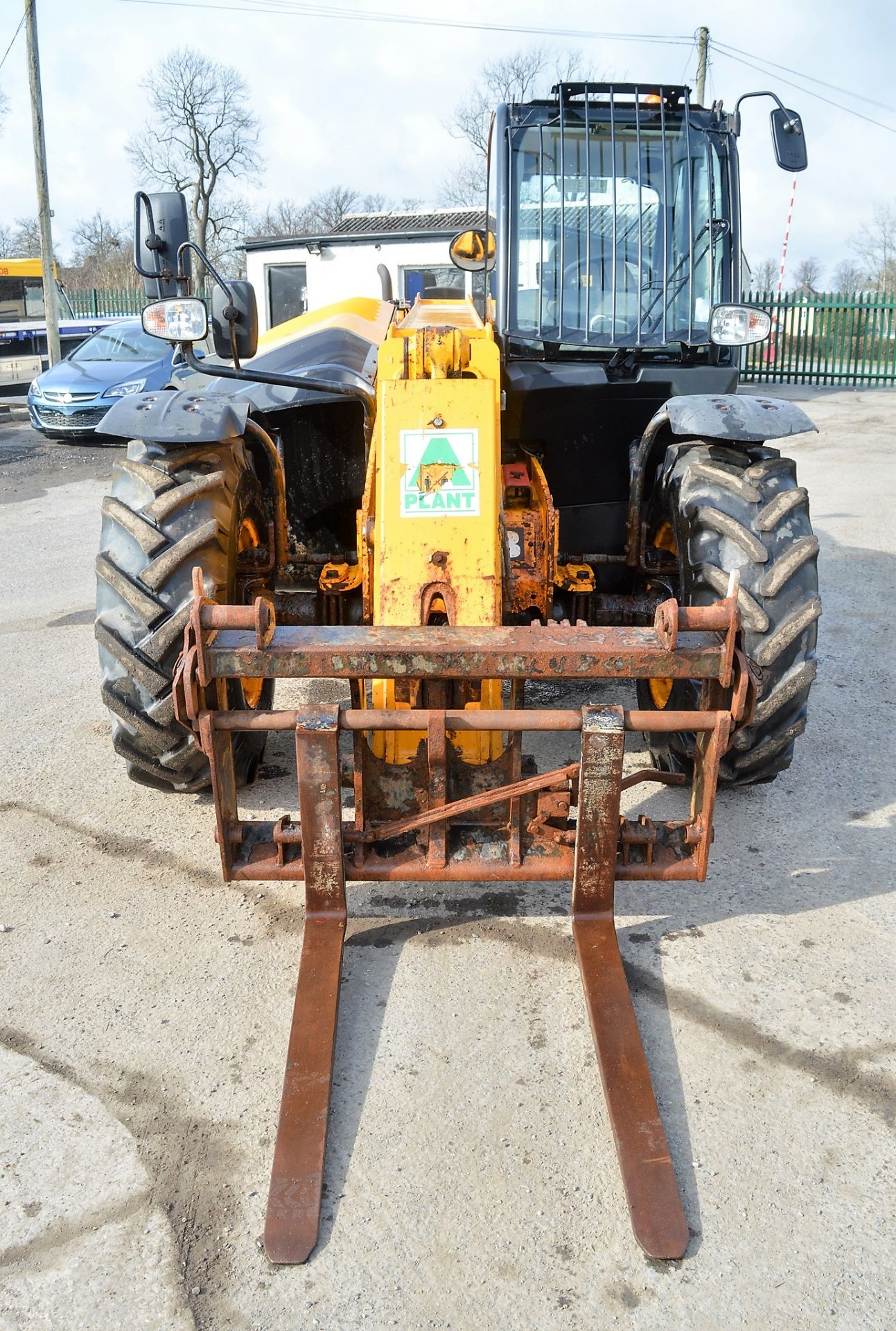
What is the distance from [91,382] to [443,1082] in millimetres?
14936

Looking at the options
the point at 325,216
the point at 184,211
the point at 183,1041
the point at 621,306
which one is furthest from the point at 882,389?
the point at 325,216

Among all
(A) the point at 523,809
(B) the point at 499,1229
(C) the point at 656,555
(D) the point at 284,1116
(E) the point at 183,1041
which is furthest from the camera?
(C) the point at 656,555

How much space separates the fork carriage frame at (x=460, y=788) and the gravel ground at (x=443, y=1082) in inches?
4.4

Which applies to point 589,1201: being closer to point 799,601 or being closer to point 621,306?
point 799,601

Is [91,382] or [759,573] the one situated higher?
[91,382]

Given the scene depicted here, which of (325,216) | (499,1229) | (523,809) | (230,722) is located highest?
(325,216)

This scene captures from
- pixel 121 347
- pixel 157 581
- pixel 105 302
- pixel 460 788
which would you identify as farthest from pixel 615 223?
pixel 105 302

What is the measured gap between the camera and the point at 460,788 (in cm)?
339

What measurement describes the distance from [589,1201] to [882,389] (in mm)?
21651

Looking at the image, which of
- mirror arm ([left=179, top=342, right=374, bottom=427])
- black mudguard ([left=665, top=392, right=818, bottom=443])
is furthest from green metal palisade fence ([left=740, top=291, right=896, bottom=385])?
mirror arm ([left=179, top=342, right=374, bottom=427])

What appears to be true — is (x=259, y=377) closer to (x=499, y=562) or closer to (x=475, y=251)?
(x=499, y=562)

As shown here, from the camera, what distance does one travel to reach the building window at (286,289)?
66.2 feet

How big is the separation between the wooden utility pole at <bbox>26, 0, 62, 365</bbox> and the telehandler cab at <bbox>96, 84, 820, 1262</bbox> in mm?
15358

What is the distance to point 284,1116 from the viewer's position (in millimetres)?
2658
